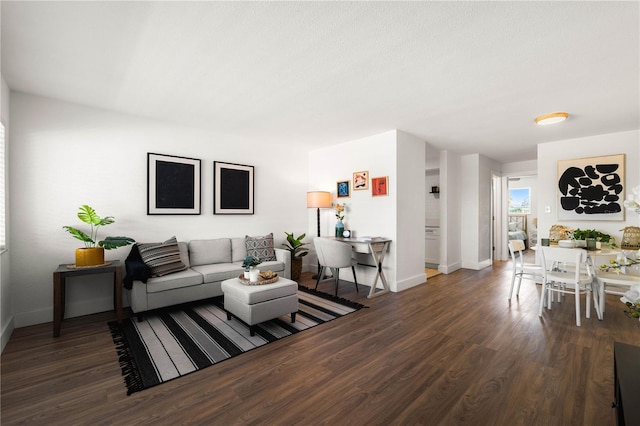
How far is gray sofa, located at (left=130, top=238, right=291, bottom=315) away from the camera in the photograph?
3.12 meters

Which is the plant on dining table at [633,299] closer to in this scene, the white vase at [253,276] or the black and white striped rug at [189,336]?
the black and white striped rug at [189,336]

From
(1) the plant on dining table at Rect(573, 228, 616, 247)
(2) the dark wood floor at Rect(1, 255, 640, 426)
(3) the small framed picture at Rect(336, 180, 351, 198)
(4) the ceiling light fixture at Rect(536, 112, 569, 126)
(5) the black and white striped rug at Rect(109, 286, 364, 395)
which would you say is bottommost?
(2) the dark wood floor at Rect(1, 255, 640, 426)

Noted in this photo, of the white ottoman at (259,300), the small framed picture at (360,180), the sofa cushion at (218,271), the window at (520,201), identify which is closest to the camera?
the white ottoman at (259,300)

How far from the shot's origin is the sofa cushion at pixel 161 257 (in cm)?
333

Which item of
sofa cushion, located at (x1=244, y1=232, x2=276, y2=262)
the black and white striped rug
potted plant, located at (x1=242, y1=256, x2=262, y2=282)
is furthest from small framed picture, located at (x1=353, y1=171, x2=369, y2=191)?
potted plant, located at (x1=242, y1=256, x2=262, y2=282)

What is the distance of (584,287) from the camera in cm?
331

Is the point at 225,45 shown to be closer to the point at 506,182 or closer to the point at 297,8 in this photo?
the point at 297,8

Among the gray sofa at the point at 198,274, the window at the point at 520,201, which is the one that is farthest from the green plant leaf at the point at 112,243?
the window at the point at 520,201

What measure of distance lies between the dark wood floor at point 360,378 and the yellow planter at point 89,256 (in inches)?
26.3

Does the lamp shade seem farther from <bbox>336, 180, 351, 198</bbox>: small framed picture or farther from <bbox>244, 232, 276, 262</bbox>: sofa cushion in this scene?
<bbox>244, 232, 276, 262</bbox>: sofa cushion

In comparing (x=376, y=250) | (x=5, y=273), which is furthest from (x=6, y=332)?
(x=376, y=250)

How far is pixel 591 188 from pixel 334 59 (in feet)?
15.8

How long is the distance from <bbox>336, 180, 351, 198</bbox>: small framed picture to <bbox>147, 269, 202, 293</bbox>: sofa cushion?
264 cm

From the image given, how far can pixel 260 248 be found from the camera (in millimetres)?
4336
